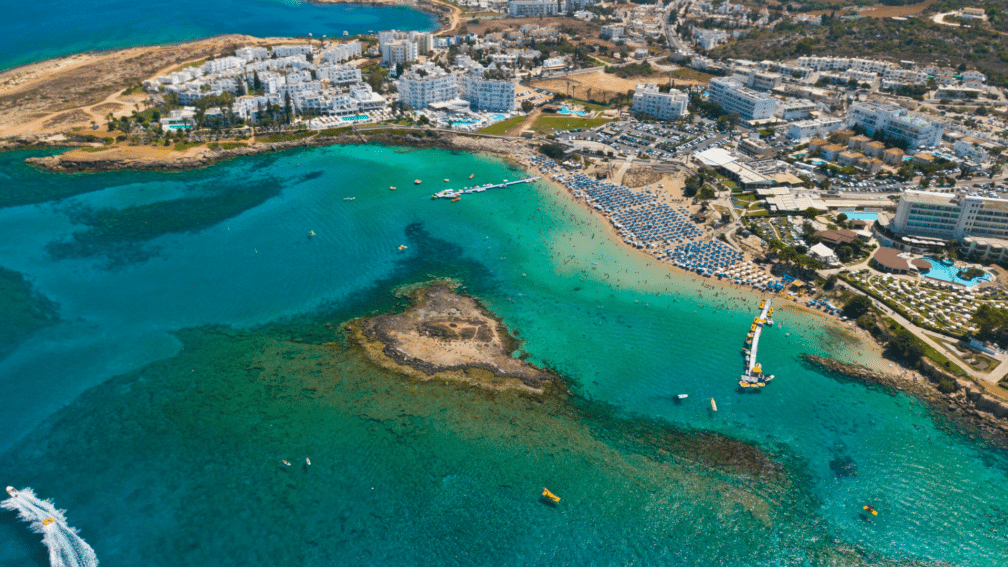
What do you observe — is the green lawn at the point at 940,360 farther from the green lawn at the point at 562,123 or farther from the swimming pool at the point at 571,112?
the swimming pool at the point at 571,112

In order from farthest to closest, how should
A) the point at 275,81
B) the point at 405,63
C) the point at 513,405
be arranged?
the point at 405,63 → the point at 275,81 → the point at 513,405

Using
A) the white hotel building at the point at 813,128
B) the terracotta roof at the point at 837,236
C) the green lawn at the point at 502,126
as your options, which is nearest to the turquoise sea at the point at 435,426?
the terracotta roof at the point at 837,236

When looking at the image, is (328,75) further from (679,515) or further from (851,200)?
(679,515)

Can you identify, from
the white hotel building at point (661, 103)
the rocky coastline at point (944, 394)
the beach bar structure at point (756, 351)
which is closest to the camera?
the rocky coastline at point (944, 394)

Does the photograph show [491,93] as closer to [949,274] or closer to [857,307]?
[857,307]

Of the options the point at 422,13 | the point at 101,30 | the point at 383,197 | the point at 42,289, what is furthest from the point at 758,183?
the point at 101,30

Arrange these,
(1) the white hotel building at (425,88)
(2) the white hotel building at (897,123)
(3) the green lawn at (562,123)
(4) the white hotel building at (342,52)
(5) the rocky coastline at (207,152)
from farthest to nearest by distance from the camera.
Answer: (4) the white hotel building at (342,52) < (1) the white hotel building at (425,88) < (3) the green lawn at (562,123) < (2) the white hotel building at (897,123) < (5) the rocky coastline at (207,152)

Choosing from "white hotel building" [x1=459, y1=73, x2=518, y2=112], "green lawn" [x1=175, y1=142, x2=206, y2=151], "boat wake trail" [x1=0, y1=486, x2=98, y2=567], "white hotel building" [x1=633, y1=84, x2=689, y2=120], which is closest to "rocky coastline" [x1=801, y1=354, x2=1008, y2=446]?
"boat wake trail" [x1=0, y1=486, x2=98, y2=567]

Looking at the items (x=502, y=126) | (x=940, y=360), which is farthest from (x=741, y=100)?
(x=940, y=360)
